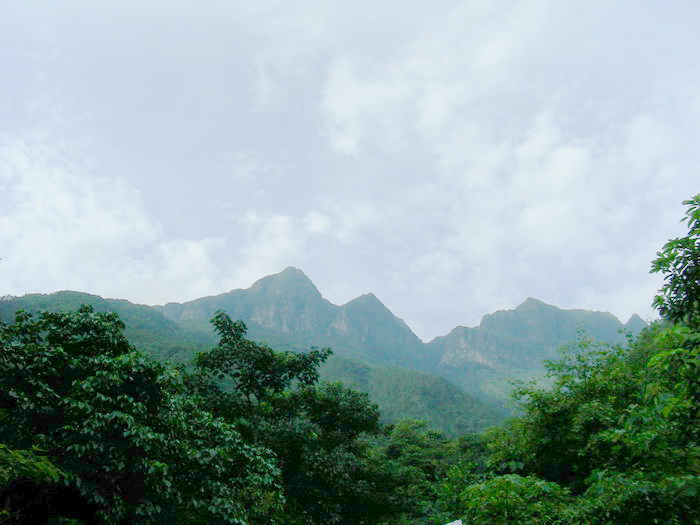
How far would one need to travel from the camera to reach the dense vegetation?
3951 mm

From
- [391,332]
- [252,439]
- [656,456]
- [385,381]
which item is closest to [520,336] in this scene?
[391,332]

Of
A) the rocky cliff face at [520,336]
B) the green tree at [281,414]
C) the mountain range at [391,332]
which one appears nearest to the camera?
the green tree at [281,414]

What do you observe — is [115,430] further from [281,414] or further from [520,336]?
[520,336]

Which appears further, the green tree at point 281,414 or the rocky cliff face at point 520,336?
the rocky cliff face at point 520,336

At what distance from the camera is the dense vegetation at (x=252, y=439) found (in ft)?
13.0

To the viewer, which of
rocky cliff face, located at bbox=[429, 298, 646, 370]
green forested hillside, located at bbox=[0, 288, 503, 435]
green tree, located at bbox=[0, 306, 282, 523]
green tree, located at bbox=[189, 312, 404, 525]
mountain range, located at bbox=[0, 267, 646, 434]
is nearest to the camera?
green tree, located at bbox=[0, 306, 282, 523]

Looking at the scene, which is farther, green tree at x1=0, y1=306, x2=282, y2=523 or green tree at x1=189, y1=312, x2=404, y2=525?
green tree at x1=189, y1=312, x2=404, y2=525

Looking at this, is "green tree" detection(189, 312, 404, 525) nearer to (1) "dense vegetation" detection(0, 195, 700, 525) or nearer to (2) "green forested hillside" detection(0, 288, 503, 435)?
(1) "dense vegetation" detection(0, 195, 700, 525)

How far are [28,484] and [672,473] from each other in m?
8.03

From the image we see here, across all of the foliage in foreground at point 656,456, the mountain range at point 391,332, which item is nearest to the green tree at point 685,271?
the foliage in foreground at point 656,456

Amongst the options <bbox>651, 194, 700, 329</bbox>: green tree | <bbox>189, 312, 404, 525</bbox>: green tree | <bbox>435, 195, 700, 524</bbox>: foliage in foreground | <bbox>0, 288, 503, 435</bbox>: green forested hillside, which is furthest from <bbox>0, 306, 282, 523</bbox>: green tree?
<bbox>0, 288, 503, 435</bbox>: green forested hillside

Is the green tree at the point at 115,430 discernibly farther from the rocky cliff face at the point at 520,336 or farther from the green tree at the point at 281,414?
the rocky cliff face at the point at 520,336

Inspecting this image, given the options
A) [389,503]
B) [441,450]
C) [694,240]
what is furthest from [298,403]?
[441,450]

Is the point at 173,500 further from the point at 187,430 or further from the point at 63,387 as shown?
the point at 63,387
